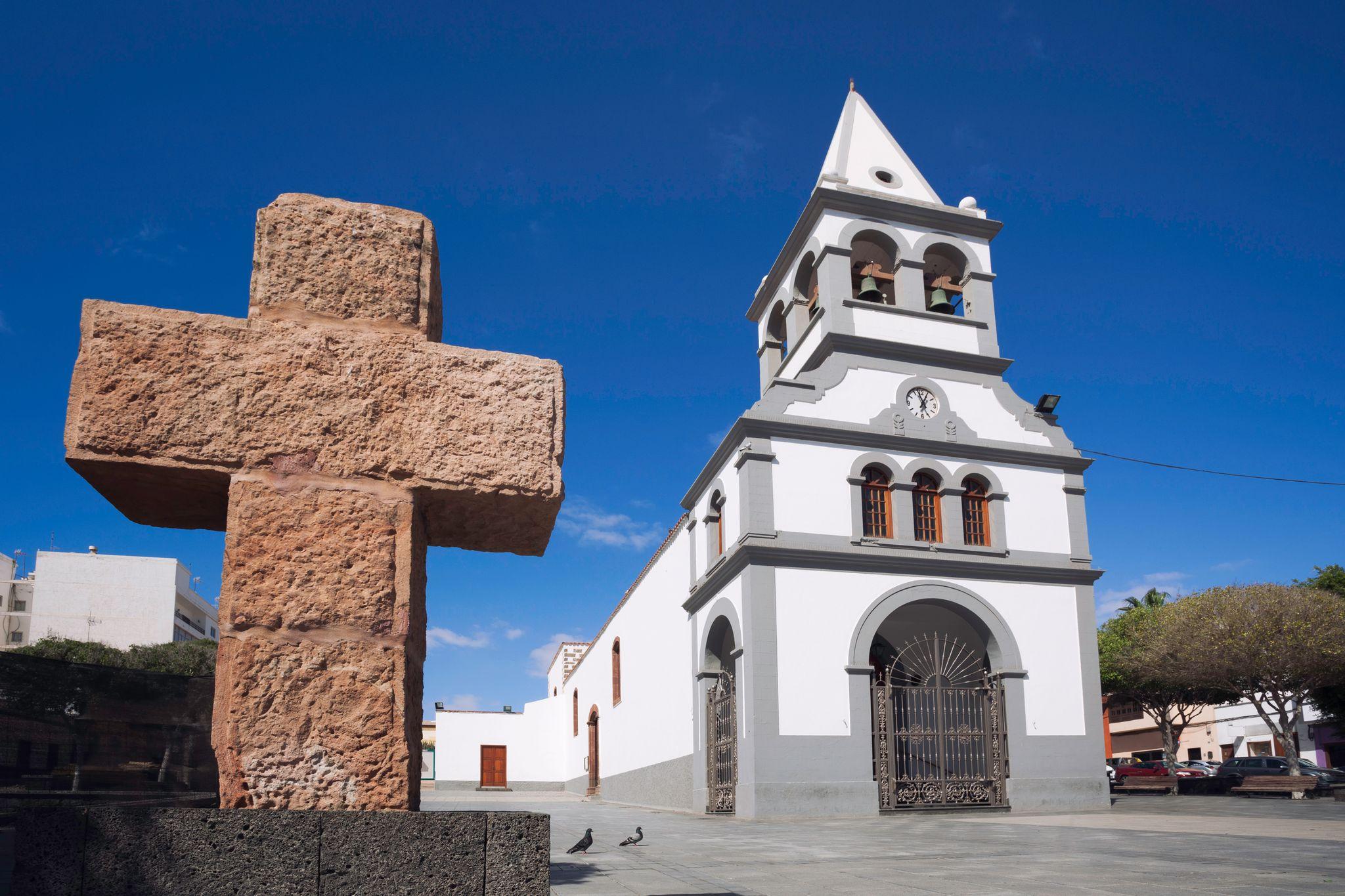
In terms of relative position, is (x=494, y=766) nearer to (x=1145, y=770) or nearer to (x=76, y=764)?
(x=1145, y=770)

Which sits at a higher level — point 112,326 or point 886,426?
point 886,426

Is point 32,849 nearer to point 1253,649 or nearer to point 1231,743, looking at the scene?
point 1253,649

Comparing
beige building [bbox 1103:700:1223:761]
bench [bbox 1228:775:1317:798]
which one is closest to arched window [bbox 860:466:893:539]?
bench [bbox 1228:775:1317:798]

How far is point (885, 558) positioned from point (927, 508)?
57.7 inches

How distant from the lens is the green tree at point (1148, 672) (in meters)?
23.8

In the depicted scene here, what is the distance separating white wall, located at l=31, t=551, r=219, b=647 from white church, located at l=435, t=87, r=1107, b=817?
45.0m

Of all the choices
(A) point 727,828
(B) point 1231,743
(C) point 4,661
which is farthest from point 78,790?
(B) point 1231,743

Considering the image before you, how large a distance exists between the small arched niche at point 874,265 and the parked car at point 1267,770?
46.7 feet

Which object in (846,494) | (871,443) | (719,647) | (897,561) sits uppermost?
(871,443)

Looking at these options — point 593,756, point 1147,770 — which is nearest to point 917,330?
point 593,756

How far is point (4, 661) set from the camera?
265 inches

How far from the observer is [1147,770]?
3181 cm

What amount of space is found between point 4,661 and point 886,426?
12162 millimetres

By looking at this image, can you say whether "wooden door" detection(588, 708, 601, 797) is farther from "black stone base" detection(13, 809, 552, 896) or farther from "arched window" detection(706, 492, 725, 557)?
"black stone base" detection(13, 809, 552, 896)
